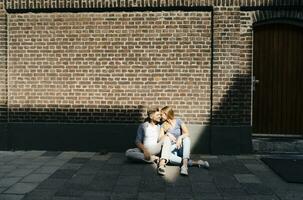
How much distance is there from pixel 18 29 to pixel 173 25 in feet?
10.8

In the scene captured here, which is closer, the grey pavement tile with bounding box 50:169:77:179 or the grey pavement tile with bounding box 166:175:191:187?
the grey pavement tile with bounding box 166:175:191:187

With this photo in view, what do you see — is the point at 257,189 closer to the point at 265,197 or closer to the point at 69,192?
the point at 265,197

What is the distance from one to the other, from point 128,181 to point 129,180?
0.21 feet

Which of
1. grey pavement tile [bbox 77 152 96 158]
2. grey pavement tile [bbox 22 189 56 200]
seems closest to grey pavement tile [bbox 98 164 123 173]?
grey pavement tile [bbox 77 152 96 158]

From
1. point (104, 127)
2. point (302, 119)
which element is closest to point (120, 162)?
point (104, 127)

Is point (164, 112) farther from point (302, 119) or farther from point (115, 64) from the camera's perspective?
point (302, 119)

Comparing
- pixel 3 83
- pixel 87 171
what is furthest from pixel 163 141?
pixel 3 83

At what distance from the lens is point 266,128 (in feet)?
30.1

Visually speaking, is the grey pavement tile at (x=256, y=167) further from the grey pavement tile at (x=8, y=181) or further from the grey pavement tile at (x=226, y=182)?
the grey pavement tile at (x=8, y=181)

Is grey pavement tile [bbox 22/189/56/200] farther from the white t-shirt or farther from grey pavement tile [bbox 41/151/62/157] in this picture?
grey pavement tile [bbox 41/151/62/157]

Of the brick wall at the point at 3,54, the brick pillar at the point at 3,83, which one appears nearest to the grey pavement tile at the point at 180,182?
the brick pillar at the point at 3,83

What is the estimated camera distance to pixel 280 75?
9.03m

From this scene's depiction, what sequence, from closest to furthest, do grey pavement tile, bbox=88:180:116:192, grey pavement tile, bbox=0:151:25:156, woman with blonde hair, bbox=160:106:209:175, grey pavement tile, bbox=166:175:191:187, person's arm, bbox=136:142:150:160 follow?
1. grey pavement tile, bbox=88:180:116:192
2. grey pavement tile, bbox=166:175:191:187
3. woman with blonde hair, bbox=160:106:209:175
4. person's arm, bbox=136:142:150:160
5. grey pavement tile, bbox=0:151:25:156

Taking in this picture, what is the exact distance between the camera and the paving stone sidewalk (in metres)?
5.76
